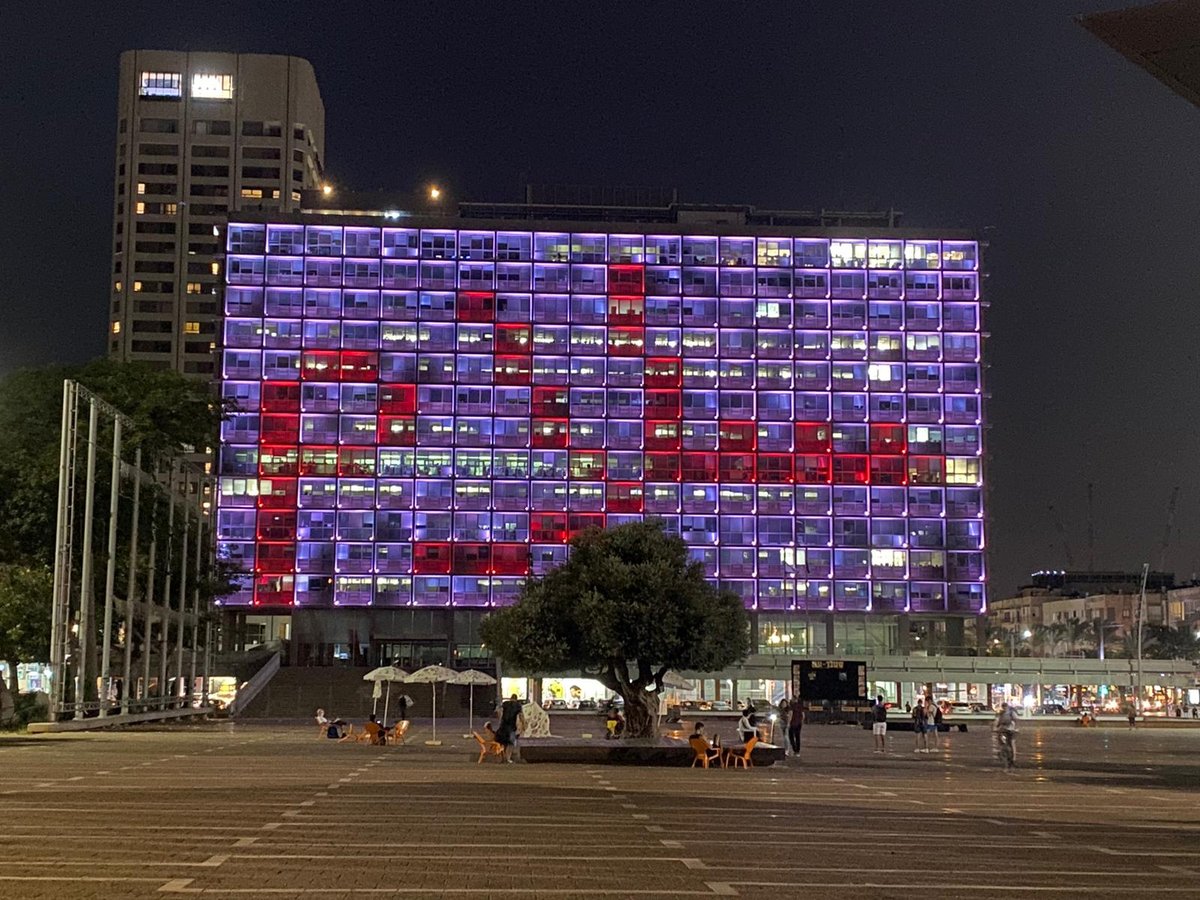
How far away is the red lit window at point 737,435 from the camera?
440 feet

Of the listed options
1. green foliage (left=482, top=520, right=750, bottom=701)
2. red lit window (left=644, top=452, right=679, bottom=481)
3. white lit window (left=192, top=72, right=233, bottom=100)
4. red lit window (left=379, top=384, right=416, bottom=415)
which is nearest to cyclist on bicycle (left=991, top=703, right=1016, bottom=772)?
green foliage (left=482, top=520, right=750, bottom=701)

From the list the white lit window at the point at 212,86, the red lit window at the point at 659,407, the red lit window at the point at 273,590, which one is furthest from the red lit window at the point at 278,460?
the white lit window at the point at 212,86

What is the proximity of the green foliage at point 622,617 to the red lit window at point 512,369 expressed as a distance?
84851mm

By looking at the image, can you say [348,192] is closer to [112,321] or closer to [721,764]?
[112,321]

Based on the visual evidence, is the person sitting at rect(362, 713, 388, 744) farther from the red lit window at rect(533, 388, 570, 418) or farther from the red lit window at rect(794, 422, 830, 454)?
the red lit window at rect(794, 422, 830, 454)

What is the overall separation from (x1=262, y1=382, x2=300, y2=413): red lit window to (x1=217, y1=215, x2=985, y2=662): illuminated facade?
19 centimetres

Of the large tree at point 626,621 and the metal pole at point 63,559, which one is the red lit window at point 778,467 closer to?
the large tree at point 626,621

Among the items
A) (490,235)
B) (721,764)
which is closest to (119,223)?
(490,235)

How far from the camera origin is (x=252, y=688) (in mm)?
93875

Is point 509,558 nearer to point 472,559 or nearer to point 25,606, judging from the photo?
point 472,559

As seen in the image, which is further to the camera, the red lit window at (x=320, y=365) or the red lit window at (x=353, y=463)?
the red lit window at (x=320, y=365)

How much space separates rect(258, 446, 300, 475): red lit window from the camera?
130625 millimetres

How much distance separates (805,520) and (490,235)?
123 ft

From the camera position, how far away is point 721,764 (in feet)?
133
